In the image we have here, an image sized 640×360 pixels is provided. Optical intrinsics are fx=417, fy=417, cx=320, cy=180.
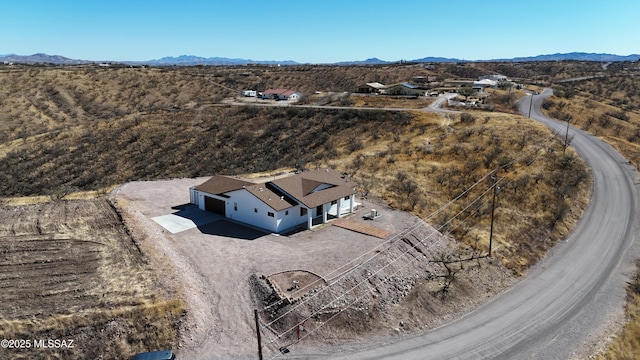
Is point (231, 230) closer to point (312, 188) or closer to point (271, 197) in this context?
point (271, 197)

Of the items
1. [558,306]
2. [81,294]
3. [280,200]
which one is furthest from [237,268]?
[558,306]

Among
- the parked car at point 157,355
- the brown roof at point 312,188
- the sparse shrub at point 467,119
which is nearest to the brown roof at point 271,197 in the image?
the brown roof at point 312,188

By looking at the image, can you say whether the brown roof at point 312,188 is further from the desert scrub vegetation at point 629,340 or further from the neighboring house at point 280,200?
the desert scrub vegetation at point 629,340

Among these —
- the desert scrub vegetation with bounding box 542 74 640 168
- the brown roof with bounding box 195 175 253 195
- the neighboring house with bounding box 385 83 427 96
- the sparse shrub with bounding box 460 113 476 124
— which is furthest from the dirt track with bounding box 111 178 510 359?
the neighboring house with bounding box 385 83 427 96

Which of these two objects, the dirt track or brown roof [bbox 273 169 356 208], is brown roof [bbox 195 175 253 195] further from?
the dirt track

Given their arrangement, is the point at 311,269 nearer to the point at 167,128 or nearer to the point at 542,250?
the point at 542,250
